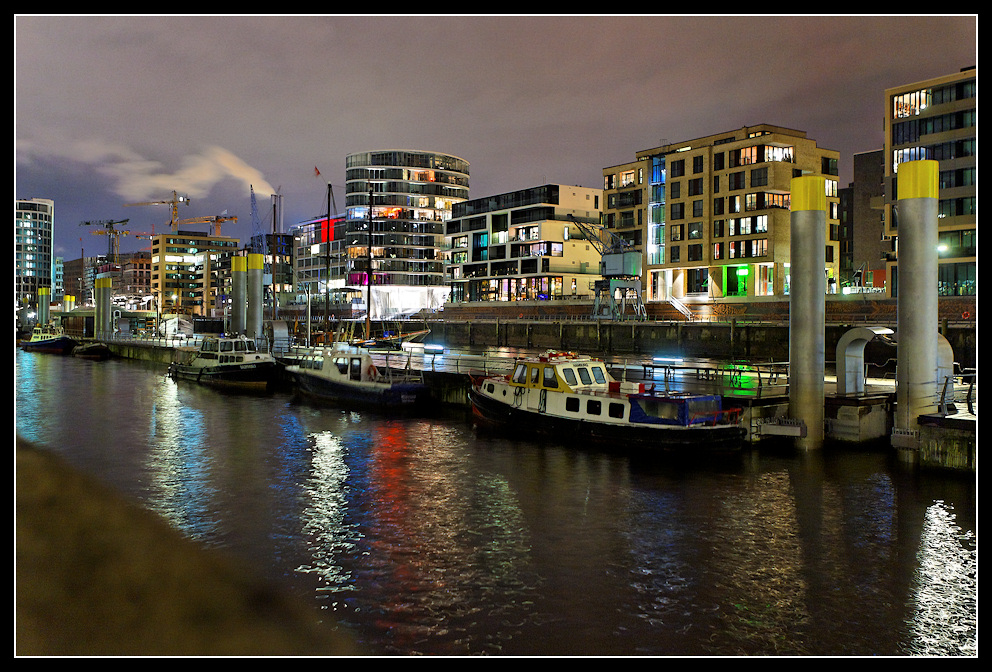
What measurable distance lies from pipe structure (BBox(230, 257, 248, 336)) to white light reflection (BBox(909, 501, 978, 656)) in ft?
213

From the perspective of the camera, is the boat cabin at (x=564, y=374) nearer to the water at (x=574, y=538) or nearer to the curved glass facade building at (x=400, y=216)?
the water at (x=574, y=538)

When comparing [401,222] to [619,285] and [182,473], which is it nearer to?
A: [619,285]

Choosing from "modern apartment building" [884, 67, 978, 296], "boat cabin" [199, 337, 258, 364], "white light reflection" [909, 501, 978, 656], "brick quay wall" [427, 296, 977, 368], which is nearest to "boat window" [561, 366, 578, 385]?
"white light reflection" [909, 501, 978, 656]

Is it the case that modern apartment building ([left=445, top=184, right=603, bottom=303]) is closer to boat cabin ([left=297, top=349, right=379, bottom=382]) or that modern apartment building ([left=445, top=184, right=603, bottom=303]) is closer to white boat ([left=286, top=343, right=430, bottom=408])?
boat cabin ([left=297, top=349, right=379, bottom=382])

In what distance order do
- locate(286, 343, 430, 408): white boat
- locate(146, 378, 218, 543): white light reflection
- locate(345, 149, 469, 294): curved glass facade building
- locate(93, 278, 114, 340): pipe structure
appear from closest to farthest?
locate(146, 378, 218, 543): white light reflection < locate(286, 343, 430, 408): white boat < locate(93, 278, 114, 340): pipe structure < locate(345, 149, 469, 294): curved glass facade building

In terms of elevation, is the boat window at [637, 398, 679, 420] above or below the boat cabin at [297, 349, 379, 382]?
below

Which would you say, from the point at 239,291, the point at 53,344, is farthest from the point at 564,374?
the point at 53,344

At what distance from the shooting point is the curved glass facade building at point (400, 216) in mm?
163750

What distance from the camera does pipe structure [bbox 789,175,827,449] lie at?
27.5 meters

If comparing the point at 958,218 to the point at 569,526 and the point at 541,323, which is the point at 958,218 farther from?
the point at 569,526

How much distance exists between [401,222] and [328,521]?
149136 millimetres

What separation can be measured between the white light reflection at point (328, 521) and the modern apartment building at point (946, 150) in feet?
194

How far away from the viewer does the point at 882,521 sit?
20.2 m
